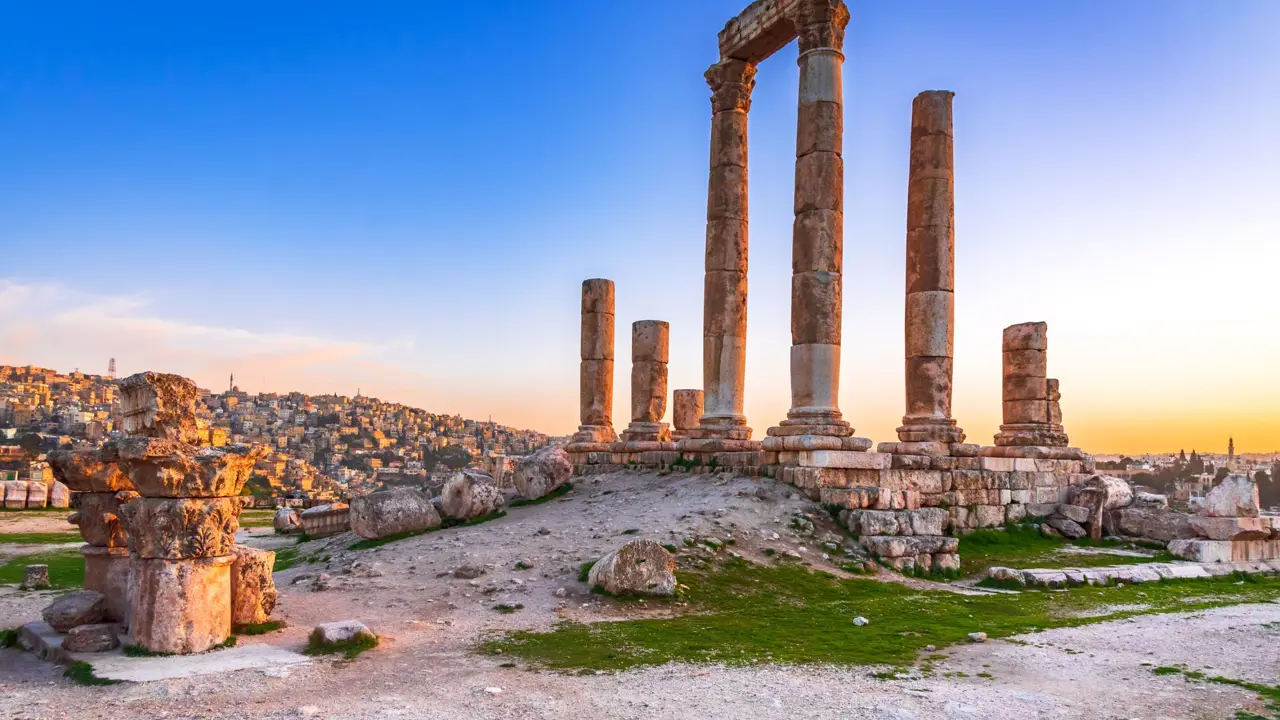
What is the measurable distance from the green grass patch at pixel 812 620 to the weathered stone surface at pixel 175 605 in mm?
2563

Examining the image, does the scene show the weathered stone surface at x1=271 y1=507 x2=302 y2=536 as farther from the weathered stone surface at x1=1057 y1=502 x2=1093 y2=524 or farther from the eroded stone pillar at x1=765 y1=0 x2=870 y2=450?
the weathered stone surface at x1=1057 y1=502 x2=1093 y2=524

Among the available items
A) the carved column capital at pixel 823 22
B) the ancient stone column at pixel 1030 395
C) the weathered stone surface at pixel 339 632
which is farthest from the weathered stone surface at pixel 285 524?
the ancient stone column at pixel 1030 395

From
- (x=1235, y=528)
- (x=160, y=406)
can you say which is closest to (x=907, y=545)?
(x=1235, y=528)

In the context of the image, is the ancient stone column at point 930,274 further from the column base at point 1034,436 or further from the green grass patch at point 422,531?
the green grass patch at point 422,531

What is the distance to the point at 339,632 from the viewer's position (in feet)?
30.0

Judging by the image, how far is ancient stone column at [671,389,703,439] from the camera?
27047mm

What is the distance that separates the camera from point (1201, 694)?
25.1 ft

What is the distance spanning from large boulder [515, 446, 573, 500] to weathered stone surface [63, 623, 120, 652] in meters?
12.1

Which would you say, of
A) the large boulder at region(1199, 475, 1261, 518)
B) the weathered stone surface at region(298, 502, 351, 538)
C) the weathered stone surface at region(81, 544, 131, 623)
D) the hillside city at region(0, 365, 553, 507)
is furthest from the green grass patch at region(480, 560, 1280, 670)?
the hillside city at region(0, 365, 553, 507)

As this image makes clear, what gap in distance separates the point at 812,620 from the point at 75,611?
759 cm

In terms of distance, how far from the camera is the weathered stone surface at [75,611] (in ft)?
30.2

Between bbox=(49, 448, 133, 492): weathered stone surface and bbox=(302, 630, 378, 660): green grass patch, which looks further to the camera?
bbox=(49, 448, 133, 492): weathered stone surface

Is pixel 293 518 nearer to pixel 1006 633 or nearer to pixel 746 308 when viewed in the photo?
pixel 746 308

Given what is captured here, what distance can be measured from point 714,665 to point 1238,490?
13500mm
